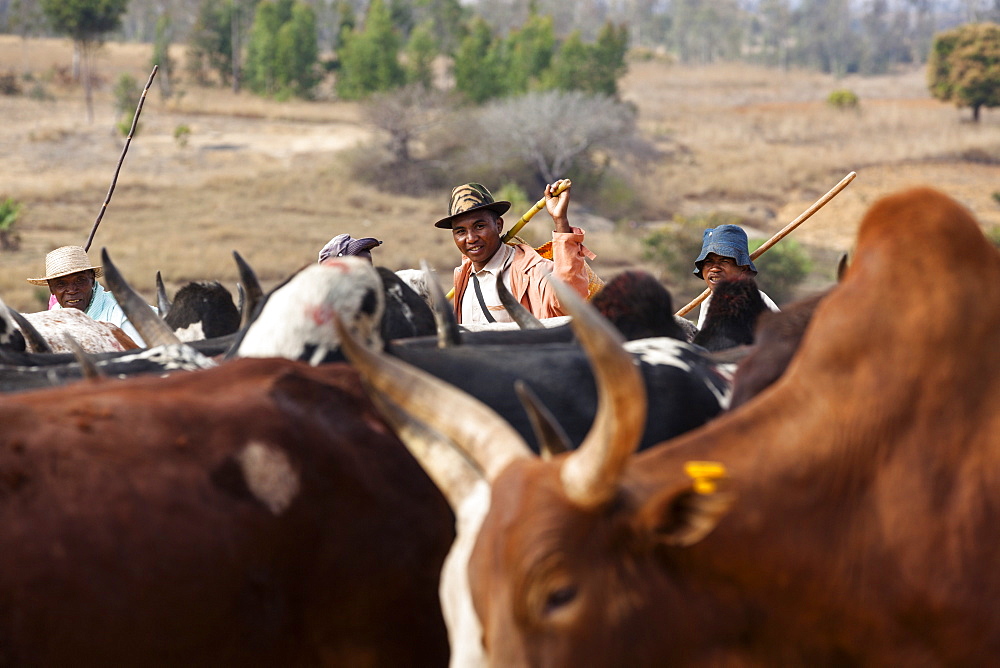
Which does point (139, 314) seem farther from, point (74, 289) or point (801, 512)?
point (74, 289)

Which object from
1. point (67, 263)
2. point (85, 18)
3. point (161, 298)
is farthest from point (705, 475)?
point (85, 18)

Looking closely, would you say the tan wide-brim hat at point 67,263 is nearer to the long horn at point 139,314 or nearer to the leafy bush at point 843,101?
the long horn at point 139,314

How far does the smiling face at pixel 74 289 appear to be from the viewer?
7.78 meters

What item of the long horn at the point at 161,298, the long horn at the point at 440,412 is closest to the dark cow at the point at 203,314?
the long horn at the point at 161,298

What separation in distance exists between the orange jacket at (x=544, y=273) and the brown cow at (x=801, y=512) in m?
3.67

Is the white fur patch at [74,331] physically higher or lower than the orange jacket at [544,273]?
lower

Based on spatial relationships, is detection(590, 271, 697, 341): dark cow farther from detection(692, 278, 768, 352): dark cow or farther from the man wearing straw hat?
the man wearing straw hat

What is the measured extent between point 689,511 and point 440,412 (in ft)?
2.12

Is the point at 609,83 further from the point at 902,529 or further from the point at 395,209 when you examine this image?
the point at 902,529

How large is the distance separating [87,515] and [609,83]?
5338 cm

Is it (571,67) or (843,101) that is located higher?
(571,67)

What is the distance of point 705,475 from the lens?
2336 mm

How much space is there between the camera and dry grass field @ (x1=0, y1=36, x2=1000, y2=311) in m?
31.5

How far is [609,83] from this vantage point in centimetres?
5444
